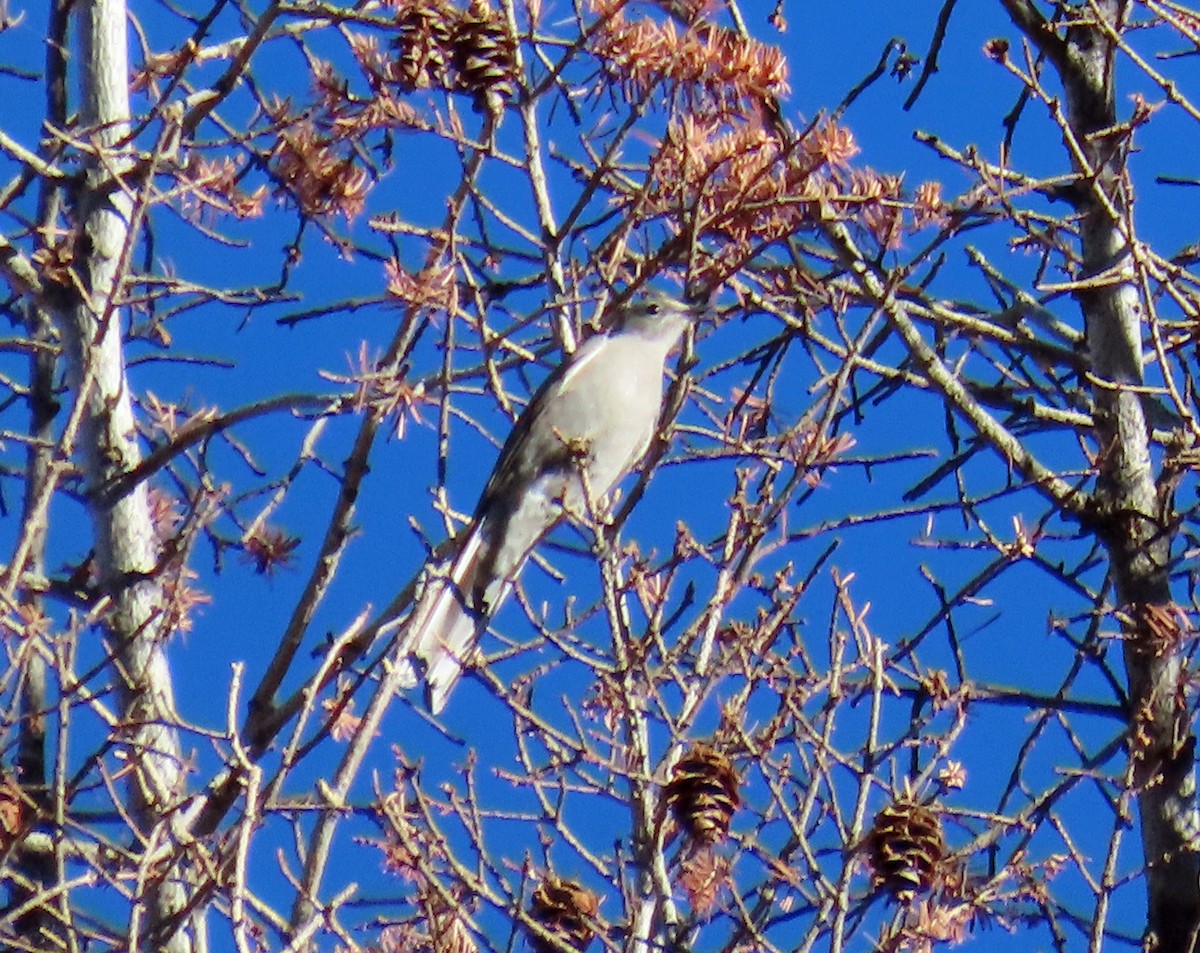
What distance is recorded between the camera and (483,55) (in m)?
3.19

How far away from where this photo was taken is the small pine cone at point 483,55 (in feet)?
10.4

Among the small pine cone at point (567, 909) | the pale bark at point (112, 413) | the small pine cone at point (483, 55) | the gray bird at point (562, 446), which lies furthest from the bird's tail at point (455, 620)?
the small pine cone at point (483, 55)

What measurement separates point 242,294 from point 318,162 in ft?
2.21

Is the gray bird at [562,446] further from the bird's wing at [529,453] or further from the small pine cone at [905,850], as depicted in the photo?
the small pine cone at [905,850]

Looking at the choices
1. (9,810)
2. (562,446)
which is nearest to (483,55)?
(562,446)

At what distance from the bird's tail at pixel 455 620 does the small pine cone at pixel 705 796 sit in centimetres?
45

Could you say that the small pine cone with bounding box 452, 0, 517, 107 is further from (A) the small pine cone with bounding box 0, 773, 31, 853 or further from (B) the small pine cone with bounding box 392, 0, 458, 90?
(A) the small pine cone with bounding box 0, 773, 31, 853

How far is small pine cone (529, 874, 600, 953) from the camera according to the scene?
3.05m

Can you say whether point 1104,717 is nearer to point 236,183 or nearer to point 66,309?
point 236,183

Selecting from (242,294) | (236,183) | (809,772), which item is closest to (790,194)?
(809,772)

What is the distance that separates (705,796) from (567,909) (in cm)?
47

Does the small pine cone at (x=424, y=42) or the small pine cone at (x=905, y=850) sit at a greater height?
the small pine cone at (x=424, y=42)

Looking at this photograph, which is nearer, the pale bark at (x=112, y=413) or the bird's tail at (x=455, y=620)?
the bird's tail at (x=455, y=620)

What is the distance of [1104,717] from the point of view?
4309 millimetres
